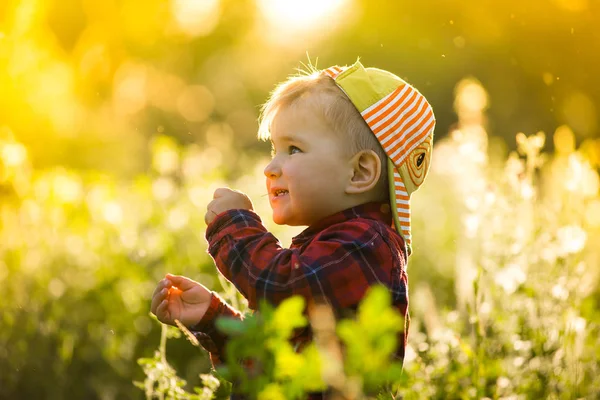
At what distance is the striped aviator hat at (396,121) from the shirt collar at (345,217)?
0.05 m

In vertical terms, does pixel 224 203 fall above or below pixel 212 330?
above

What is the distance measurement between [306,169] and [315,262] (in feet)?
1.07

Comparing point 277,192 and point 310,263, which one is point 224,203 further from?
point 310,263

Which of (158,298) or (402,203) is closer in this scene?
(158,298)

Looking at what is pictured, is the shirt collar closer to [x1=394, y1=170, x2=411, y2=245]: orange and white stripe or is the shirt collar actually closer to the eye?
[x1=394, y1=170, x2=411, y2=245]: orange and white stripe

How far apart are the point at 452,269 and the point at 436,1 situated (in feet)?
26.9

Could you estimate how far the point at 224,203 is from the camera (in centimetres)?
234

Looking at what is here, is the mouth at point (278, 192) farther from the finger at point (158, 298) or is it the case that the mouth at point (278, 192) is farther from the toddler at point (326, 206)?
the finger at point (158, 298)

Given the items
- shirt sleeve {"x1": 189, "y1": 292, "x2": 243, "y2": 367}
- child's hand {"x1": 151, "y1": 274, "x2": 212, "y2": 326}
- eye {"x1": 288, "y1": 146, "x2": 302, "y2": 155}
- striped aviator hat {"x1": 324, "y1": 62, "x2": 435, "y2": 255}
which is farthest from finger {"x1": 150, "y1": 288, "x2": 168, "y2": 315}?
striped aviator hat {"x1": 324, "y1": 62, "x2": 435, "y2": 255}

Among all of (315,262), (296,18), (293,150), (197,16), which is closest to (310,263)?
(315,262)

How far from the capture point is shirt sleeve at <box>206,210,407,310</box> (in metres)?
2.11

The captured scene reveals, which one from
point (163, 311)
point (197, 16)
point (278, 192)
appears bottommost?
point (163, 311)

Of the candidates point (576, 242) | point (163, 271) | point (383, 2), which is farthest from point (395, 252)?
point (383, 2)

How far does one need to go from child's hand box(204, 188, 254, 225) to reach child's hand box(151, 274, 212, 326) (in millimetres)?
184
